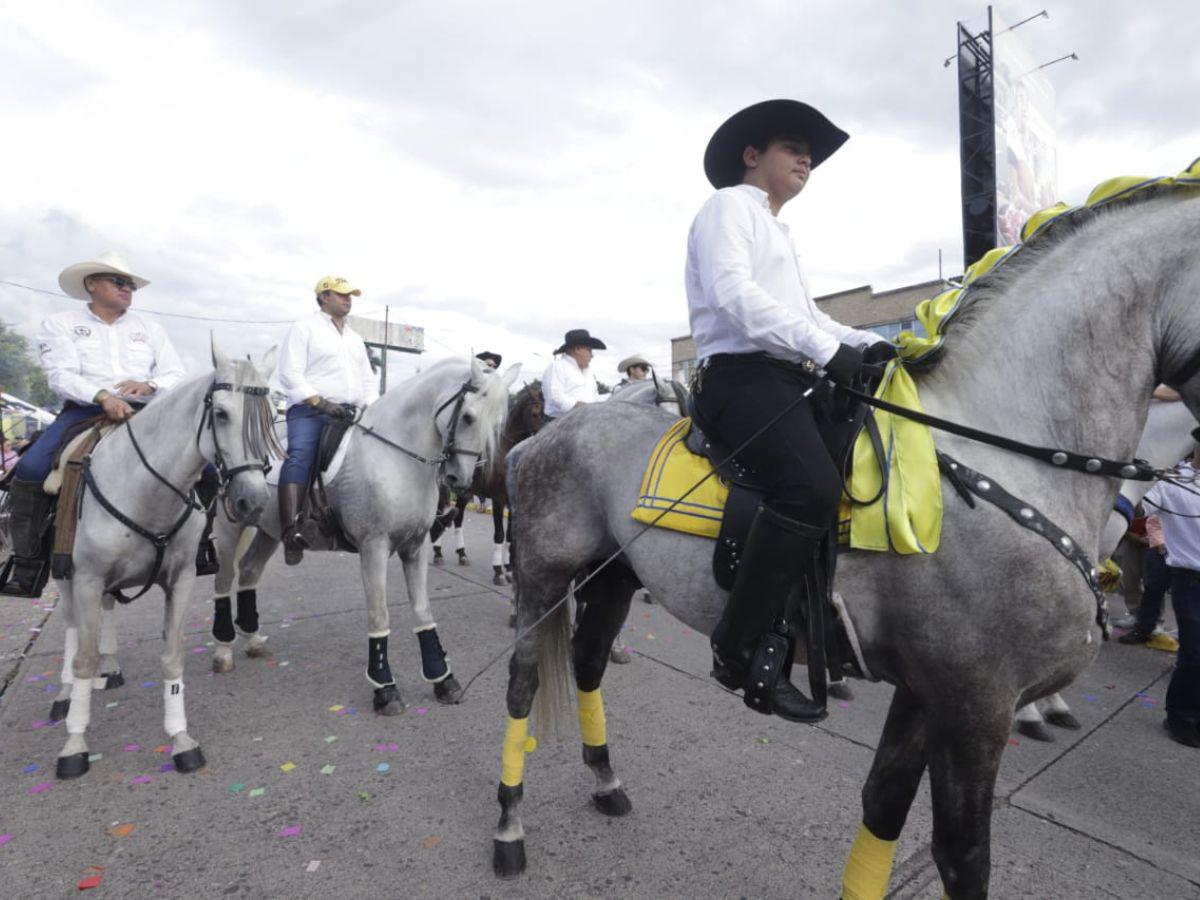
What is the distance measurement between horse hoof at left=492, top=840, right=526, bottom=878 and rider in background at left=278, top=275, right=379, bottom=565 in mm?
2533

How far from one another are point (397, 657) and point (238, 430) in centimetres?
240

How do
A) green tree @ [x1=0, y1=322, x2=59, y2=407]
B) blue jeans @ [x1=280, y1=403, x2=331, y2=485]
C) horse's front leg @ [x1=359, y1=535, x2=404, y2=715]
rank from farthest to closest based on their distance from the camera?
1. green tree @ [x1=0, y1=322, x2=59, y2=407]
2. blue jeans @ [x1=280, y1=403, x2=331, y2=485]
3. horse's front leg @ [x1=359, y1=535, x2=404, y2=715]

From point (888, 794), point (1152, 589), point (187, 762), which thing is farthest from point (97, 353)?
point (1152, 589)

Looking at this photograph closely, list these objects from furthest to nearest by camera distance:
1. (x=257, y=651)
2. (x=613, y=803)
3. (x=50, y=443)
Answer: (x=257, y=651) → (x=50, y=443) → (x=613, y=803)

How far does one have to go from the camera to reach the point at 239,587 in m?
4.80

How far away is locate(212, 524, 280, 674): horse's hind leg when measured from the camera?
14.8 ft

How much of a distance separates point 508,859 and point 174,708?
82.4 inches

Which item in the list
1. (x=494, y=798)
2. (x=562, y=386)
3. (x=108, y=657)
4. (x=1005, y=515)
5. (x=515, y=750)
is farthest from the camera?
(x=562, y=386)

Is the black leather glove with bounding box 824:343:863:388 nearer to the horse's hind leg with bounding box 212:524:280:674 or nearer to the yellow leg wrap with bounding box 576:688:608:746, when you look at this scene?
the yellow leg wrap with bounding box 576:688:608:746

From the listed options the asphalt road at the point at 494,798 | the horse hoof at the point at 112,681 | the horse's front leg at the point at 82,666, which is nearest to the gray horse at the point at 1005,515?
the asphalt road at the point at 494,798

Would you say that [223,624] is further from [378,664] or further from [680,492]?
[680,492]

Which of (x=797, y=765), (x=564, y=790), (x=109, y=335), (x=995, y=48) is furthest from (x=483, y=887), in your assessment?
(x=995, y=48)

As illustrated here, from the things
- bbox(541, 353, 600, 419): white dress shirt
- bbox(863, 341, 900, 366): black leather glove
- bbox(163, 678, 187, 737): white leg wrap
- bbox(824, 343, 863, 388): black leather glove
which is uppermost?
bbox(863, 341, 900, 366): black leather glove

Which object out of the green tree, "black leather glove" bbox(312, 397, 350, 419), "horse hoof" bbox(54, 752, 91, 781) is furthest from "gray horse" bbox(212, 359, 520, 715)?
the green tree
